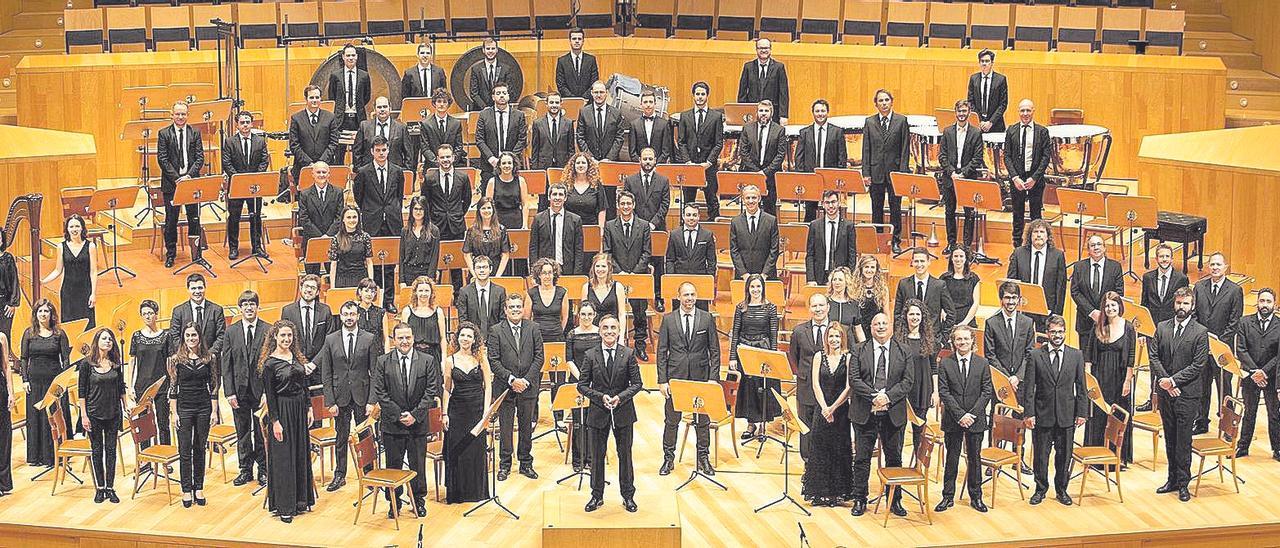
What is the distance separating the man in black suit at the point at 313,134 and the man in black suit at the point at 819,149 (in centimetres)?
300

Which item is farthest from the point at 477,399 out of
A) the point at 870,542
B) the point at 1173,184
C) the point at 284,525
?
the point at 1173,184

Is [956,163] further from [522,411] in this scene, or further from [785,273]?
[522,411]

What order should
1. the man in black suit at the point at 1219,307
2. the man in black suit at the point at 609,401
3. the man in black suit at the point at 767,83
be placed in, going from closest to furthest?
the man in black suit at the point at 609,401 → the man in black suit at the point at 1219,307 → the man in black suit at the point at 767,83

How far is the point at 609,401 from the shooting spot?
839 cm

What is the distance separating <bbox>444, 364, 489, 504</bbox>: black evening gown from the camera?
27.9 feet

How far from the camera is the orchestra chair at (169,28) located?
13.9 metres

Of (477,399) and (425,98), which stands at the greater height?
(425,98)

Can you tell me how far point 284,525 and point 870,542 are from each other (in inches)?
112

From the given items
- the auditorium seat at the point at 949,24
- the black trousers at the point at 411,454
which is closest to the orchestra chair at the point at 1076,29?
the auditorium seat at the point at 949,24

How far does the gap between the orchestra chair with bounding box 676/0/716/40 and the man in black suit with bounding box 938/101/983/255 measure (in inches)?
163

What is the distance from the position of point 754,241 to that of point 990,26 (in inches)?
193

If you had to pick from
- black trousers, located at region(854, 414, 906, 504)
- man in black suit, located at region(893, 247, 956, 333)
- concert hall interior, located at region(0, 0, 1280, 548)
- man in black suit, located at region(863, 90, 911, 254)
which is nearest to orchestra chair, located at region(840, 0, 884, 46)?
concert hall interior, located at region(0, 0, 1280, 548)

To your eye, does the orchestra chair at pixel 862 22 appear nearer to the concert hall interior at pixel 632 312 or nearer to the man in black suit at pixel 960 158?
the concert hall interior at pixel 632 312

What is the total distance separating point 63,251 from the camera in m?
9.72
